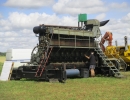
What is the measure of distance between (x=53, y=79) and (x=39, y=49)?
252 cm

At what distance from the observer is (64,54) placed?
17922mm

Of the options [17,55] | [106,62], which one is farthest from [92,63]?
[17,55]

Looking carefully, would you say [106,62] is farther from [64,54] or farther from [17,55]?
[17,55]

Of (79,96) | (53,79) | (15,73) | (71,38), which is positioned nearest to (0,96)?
(79,96)

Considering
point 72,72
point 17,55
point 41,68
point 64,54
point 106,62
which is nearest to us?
point 41,68

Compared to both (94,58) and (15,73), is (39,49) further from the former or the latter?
(94,58)

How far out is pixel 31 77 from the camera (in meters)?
16.3

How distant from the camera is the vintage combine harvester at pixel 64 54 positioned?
53.4 feet

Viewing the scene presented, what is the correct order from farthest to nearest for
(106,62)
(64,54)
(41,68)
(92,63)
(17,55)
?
(17,55) < (106,62) < (92,63) < (64,54) < (41,68)

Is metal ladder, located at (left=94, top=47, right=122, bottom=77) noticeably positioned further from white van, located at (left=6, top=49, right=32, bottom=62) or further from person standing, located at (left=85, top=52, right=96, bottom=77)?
white van, located at (left=6, top=49, right=32, bottom=62)

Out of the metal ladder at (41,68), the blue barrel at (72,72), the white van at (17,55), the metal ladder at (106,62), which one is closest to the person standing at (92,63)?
the metal ladder at (106,62)

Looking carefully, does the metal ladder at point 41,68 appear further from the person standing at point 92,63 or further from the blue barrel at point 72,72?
the person standing at point 92,63

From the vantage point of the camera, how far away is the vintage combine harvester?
16281 mm

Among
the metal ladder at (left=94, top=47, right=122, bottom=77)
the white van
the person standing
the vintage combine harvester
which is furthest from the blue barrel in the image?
the white van
